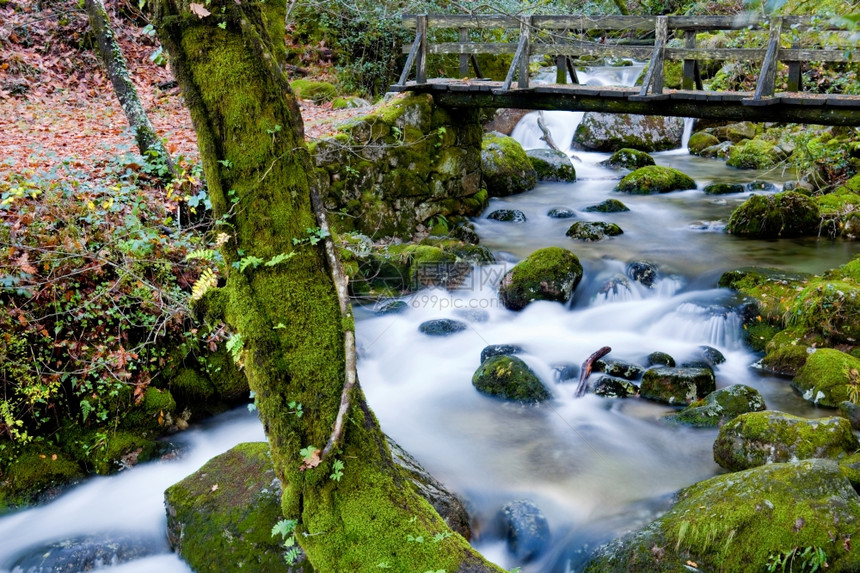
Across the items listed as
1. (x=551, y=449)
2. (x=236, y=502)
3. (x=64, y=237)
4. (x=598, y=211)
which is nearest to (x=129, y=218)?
(x=64, y=237)

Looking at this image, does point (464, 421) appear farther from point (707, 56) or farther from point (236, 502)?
point (707, 56)

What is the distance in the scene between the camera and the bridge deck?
8375 mm

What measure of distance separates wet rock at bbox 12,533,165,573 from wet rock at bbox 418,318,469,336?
4.42 meters

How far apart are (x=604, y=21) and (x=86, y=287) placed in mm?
7543

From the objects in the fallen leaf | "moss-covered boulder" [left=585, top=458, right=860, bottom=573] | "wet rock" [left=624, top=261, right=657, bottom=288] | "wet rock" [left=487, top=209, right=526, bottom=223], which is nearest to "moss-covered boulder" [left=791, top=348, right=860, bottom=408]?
"moss-covered boulder" [left=585, top=458, right=860, bottom=573]

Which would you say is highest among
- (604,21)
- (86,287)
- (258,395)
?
(604,21)

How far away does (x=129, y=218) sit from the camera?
5.99 m

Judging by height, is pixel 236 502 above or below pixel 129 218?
below

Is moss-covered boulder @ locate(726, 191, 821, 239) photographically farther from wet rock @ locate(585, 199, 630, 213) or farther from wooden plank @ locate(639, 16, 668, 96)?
wooden plank @ locate(639, 16, 668, 96)

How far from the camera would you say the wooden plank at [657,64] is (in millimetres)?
8953

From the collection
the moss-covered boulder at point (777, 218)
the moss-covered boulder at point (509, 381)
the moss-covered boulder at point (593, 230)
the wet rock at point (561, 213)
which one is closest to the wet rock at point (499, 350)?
the moss-covered boulder at point (509, 381)

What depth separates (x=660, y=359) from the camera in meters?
7.70

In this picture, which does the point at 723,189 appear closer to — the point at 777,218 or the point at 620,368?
the point at 777,218

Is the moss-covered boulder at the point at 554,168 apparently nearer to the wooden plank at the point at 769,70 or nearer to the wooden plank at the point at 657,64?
the wooden plank at the point at 657,64
